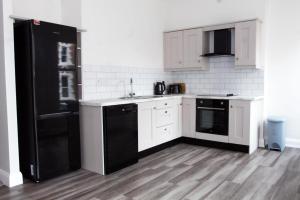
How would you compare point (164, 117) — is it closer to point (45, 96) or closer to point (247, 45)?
point (247, 45)

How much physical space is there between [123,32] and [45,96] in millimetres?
1910

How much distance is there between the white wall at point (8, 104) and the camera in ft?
9.55

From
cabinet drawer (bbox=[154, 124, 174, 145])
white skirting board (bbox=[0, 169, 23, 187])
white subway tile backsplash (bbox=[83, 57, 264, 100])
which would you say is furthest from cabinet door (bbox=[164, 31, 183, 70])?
white skirting board (bbox=[0, 169, 23, 187])

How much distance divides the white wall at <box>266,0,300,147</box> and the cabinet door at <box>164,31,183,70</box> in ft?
5.24

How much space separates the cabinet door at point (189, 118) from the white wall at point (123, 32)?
1045 mm

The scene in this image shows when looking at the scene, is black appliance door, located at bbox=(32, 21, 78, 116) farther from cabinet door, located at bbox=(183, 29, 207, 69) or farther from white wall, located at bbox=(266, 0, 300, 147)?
white wall, located at bbox=(266, 0, 300, 147)

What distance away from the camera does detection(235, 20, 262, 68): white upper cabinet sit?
4.36m

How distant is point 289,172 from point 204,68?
7.76ft

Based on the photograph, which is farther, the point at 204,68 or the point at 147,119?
the point at 204,68

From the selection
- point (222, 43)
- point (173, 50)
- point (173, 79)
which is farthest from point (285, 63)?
point (173, 79)

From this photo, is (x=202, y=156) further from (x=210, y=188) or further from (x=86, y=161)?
(x=86, y=161)

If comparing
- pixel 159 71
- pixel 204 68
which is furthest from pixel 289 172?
pixel 159 71

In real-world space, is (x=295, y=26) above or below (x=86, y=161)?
above

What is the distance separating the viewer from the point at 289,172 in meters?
3.41
